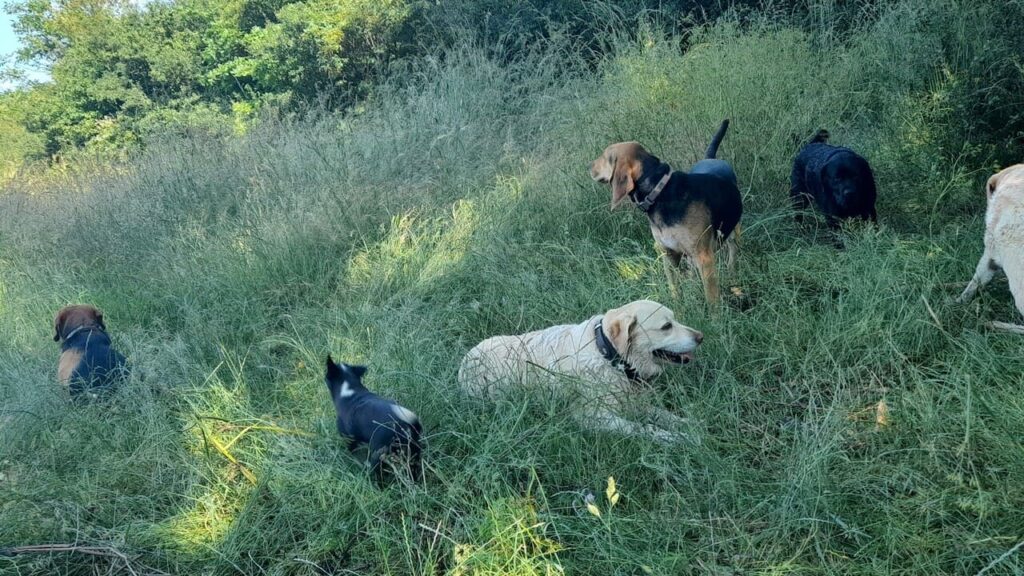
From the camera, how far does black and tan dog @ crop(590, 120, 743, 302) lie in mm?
4527

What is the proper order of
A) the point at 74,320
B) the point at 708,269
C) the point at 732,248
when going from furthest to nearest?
the point at 74,320
the point at 732,248
the point at 708,269

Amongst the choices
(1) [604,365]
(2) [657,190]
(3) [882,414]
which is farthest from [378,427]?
(2) [657,190]

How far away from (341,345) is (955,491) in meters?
3.32

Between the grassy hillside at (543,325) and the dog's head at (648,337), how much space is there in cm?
14

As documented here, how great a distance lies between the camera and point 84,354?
473cm

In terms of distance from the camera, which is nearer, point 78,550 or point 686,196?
point 78,550

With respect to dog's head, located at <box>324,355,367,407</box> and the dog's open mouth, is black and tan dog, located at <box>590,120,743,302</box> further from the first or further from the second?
dog's head, located at <box>324,355,367,407</box>

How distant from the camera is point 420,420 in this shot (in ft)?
11.6

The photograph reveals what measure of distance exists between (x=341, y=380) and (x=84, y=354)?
2273 mm

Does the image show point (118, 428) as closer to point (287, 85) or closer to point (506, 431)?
point (506, 431)

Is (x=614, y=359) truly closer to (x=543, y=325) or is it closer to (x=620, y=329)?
(x=620, y=329)

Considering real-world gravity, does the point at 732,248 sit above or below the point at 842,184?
below

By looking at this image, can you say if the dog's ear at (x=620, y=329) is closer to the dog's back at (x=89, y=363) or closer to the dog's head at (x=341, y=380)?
the dog's head at (x=341, y=380)

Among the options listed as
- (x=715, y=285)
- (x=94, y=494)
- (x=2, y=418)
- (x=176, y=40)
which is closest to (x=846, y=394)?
(x=715, y=285)
